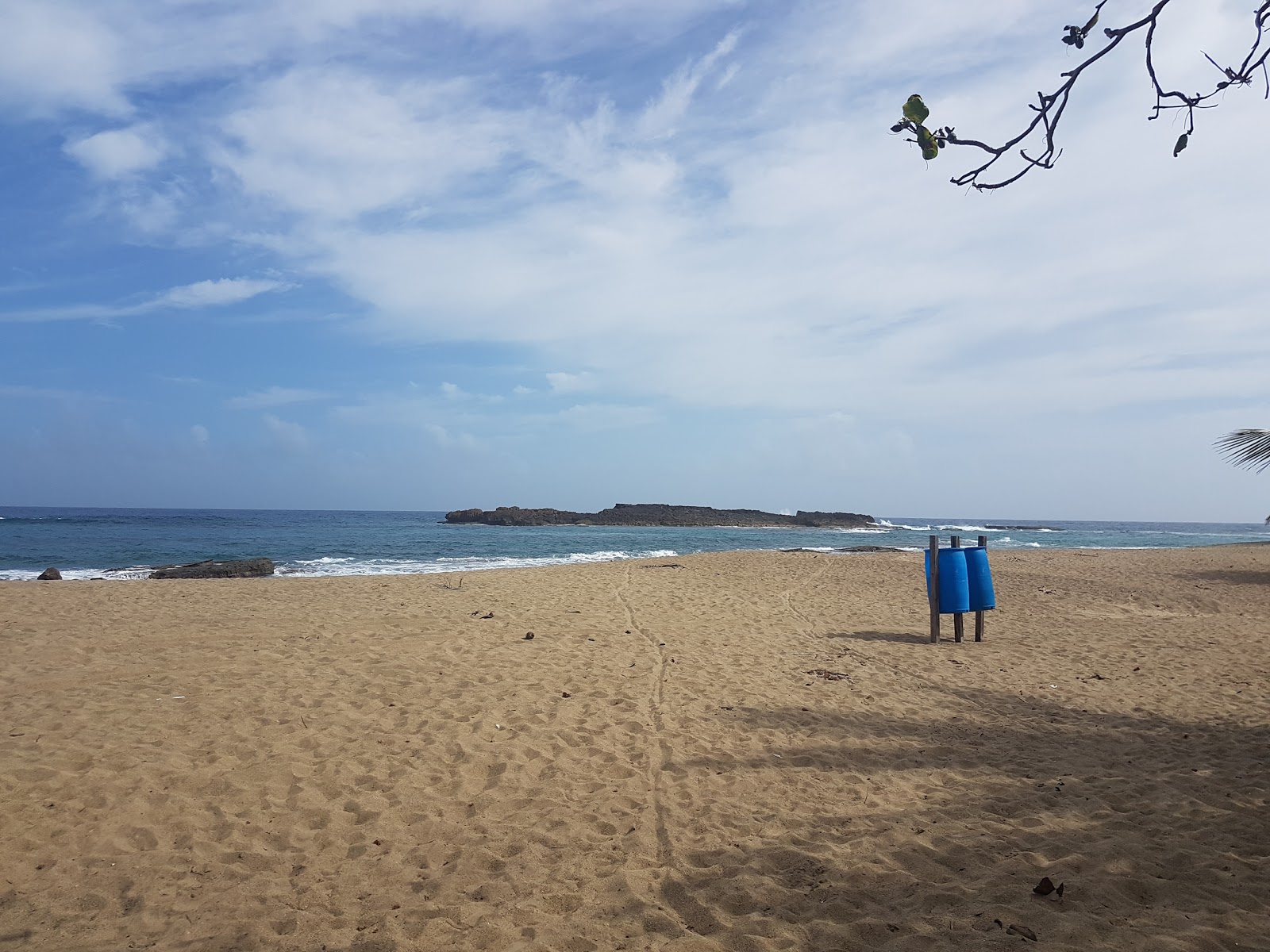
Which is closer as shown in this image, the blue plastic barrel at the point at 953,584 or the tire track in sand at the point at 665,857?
the tire track in sand at the point at 665,857

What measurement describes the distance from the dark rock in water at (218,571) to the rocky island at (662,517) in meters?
46.8

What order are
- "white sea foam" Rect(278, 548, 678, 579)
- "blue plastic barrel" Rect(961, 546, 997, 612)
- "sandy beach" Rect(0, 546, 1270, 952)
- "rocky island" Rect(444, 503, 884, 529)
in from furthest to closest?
"rocky island" Rect(444, 503, 884, 529), "white sea foam" Rect(278, 548, 678, 579), "blue plastic barrel" Rect(961, 546, 997, 612), "sandy beach" Rect(0, 546, 1270, 952)

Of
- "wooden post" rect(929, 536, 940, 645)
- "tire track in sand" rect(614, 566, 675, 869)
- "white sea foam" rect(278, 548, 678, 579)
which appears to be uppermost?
"wooden post" rect(929, 536, 940, 645)

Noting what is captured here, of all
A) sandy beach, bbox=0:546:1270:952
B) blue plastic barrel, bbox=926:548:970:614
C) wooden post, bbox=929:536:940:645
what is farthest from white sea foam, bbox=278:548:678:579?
blue plastic barrel, bbox=926:548:970:614

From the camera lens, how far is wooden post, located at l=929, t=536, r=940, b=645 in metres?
9.78

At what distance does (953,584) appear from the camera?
9.70 meters

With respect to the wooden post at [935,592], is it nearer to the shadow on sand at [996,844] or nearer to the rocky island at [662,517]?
the shadow on sand at [996,844]

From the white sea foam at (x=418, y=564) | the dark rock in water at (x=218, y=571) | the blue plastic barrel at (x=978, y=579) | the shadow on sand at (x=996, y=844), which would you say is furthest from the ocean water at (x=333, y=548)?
the shadow on sand at (x=996, y=844)

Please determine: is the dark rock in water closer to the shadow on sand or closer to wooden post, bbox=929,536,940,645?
wooden post, bbox=929,536,940,645

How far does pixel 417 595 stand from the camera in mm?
14125

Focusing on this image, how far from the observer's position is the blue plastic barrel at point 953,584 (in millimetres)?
9688

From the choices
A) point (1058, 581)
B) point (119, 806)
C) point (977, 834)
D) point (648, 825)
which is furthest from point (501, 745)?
point (1058, 581)

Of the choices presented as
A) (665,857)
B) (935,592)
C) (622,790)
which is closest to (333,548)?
(935,592)

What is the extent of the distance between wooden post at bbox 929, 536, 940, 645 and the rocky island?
60.7 m
